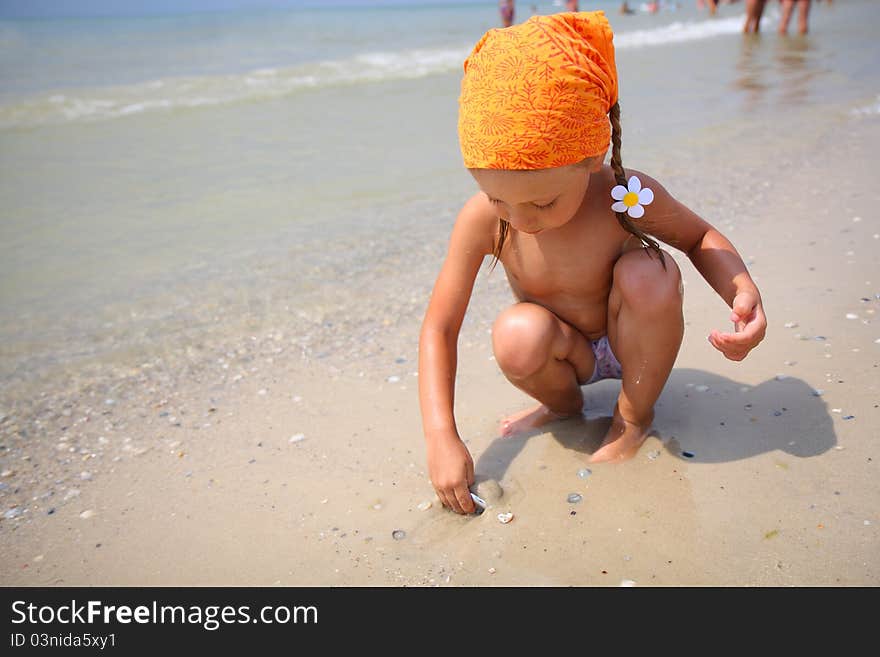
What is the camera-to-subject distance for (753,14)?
13.9 meters

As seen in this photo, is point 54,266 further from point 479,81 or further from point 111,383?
point 479,81

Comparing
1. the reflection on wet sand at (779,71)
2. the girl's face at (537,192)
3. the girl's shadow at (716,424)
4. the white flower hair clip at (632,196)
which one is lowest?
the girl's shadow at (716,424)

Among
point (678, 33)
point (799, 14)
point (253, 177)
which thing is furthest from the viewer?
point (678, 33)

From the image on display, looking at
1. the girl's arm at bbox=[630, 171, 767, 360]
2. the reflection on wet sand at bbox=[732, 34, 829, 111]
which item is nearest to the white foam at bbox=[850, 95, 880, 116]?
the reflection on wet sand at bbox=[732, 34, 829, 111]

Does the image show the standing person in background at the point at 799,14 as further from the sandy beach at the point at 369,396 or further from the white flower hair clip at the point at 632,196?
the white flower hair clip at the point at 632,196

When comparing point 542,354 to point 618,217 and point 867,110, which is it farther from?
point 867,110

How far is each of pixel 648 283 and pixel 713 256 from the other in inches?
8.5

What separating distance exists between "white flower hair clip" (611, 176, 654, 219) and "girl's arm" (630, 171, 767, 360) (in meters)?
0.05

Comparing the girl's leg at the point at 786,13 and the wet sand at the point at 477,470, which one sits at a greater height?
the girl's leg at the point at 786,13

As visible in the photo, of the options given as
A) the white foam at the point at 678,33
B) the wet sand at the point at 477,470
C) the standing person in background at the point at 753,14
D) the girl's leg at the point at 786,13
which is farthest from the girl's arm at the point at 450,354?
the standing person in background at the point at 753,14

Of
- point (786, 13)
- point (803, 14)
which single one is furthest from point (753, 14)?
point (803, 14)

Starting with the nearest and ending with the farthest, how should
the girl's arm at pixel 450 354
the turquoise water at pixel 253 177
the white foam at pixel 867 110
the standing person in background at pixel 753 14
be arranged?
the girl's arm at pixel 450 354, the turquoise water at pixel 253 177, the white foam at pixel 867 110, the standing person in background at pixel 753 14

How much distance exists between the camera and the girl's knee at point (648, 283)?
1.89 meters

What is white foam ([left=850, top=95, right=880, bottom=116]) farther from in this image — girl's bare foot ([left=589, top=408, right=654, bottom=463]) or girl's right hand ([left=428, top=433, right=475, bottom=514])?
girl's right hand ([left=428, top=433, right=475, bottom=514])
